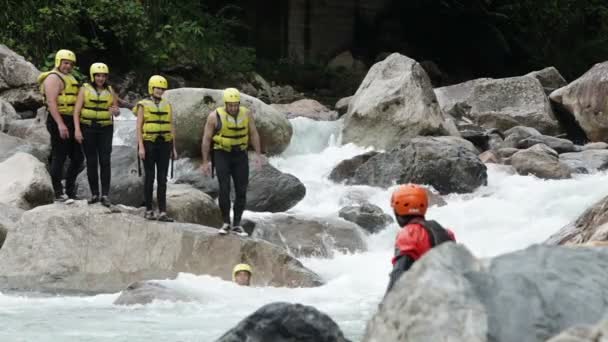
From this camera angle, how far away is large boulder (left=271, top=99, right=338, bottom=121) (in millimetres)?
19281

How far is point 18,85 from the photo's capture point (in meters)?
16.6

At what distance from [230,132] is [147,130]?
29.9 inches

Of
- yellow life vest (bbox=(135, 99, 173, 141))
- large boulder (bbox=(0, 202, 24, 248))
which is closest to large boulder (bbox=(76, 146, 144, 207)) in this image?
large boulder (bbox=(0, 202, 24, 248))

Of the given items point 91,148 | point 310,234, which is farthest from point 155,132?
point 310,234

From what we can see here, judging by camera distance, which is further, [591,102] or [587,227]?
[591,102]

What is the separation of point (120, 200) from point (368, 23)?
1595 centimetres

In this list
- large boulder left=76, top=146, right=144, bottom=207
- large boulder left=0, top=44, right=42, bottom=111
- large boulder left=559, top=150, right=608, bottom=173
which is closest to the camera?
large boulder left=76, top=146, right=144, bottom=207

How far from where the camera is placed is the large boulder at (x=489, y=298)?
12.3 feet

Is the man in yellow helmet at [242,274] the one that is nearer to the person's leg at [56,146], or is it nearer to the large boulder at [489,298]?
the person's leg at [56,146]

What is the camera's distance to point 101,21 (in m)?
21.0

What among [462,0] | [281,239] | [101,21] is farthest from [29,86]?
[462,0]

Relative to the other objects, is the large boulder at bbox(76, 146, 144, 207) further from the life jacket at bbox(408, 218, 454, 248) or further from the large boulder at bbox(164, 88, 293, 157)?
the life jacket at bbox(408, 218, 454, 248)

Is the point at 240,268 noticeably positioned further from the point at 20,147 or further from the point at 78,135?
the point at 20,147

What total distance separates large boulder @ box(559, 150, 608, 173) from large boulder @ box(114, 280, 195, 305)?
7924 millimetres
